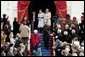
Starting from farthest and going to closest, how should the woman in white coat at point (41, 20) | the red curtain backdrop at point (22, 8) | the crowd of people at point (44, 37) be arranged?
the red curtain backdrop at point (22, 8) < the woman in white coat at point (41, 20) < the crowd of people at point (44, 37)

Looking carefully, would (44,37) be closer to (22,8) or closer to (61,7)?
(61,7)

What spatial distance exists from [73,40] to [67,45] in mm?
1301

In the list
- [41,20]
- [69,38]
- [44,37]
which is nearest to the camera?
[69,38]

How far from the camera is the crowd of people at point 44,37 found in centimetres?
4091

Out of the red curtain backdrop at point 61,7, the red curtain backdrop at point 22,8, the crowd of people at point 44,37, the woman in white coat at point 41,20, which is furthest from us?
the red curtain backdrop at point 22,8

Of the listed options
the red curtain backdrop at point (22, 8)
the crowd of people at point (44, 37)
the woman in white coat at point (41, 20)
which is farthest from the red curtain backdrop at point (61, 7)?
the woman in white coat at point (41, 20)

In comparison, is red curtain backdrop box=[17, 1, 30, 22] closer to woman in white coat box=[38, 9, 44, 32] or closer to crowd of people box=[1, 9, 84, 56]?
woman in white coat box=[38, 9, 44, 32]

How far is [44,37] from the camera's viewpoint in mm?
43312

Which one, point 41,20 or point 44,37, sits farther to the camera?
point 41,20

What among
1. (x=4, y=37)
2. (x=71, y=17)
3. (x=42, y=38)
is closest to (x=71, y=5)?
(x=71, y=17)

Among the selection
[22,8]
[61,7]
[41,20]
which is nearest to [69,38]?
[41,20]

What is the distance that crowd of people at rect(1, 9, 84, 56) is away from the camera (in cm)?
4091

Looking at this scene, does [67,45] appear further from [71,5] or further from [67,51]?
[71,5]

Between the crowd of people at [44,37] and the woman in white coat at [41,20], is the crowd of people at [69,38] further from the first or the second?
the woman in white coat at [41,20]
